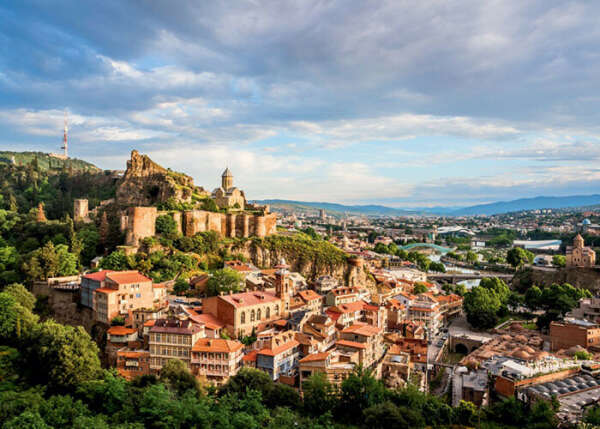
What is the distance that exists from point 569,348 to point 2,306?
1536 inches

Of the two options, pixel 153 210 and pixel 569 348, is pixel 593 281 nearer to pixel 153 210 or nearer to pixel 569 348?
pixel 569 348

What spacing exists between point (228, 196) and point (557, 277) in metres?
45.8

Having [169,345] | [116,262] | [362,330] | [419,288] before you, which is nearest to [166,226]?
[116,262]

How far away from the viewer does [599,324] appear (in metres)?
37.0

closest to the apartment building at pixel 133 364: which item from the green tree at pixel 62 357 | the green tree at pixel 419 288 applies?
the green tree at pixel 62 357

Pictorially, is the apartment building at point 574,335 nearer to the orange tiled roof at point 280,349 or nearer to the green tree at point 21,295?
the orange tiled roof at point 280,349

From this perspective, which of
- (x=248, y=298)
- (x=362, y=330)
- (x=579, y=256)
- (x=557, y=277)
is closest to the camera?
(x=362, y=330)

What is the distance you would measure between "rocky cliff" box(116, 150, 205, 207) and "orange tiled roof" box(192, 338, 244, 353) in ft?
86.4

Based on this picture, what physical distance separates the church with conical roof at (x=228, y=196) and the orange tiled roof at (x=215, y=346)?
31.0m

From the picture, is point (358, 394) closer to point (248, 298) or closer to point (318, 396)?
point (318, 396)

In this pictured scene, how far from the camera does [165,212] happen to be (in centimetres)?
4416

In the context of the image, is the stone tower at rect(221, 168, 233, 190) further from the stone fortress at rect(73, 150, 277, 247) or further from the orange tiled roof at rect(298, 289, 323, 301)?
the orange tiled roof at rect(298, 289, 323, 301)

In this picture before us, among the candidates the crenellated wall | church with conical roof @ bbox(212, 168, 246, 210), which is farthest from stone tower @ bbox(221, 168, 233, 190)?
the crenellated wall

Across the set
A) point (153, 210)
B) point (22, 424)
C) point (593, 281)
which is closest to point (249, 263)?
point (153, 210)
